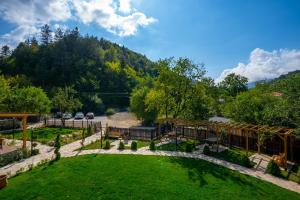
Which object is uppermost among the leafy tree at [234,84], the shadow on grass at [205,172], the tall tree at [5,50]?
the tall tree at [5,50]

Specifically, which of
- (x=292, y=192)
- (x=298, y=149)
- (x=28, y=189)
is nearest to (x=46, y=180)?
(x=28, y=189)

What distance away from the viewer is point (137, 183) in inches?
486

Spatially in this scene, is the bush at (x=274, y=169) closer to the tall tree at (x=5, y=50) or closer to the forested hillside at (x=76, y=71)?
the forested hillside at (x=76, y=71)

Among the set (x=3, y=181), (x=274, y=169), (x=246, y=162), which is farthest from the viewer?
(x=246, y=162)

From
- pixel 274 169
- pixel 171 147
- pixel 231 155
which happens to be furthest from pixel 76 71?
pixel 274 169

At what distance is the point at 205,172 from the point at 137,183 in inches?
172

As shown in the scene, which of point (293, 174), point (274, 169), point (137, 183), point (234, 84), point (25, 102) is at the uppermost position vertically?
point (234, 84)

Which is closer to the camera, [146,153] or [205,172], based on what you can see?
[205,172]

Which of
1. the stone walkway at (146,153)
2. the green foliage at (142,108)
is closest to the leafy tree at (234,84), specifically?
the green foliage at (142,108)

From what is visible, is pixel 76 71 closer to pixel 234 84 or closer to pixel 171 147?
pixel 234 84

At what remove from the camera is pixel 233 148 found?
20672 millimetres

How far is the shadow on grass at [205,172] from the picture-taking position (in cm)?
1312

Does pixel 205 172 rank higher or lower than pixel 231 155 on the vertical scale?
lower

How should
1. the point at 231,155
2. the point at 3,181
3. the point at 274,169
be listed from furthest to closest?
the point at 231,155 → the point at 274,169 → the point at 3,181
